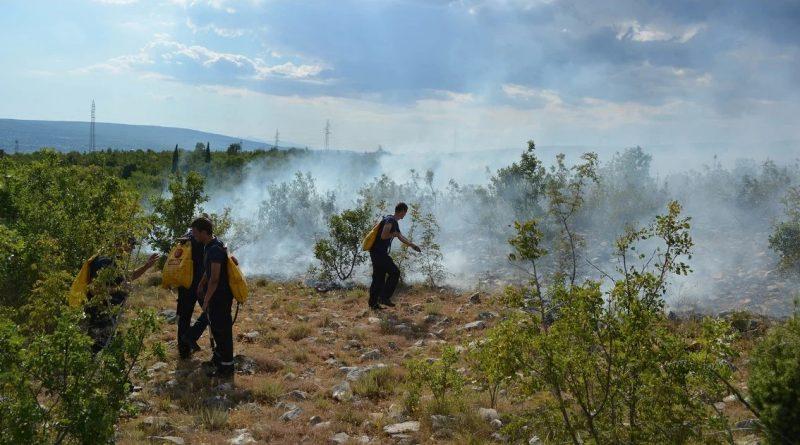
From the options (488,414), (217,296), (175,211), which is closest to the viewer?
(488,414)

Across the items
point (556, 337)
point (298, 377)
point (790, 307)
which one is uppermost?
point (556, 337)

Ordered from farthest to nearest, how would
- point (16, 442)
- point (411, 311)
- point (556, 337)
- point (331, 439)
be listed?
point (411, 311) → point (331, 439) → point (556, 337) → point (16, 442)

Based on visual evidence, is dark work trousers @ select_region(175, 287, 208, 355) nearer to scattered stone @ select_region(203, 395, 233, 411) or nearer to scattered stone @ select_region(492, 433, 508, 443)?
scattered stone @ select_region(203, 395, 233, 411)

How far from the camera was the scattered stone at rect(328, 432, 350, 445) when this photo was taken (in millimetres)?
4460

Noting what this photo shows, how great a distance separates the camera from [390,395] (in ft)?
18.6

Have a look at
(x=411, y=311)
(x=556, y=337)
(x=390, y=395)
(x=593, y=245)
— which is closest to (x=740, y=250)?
(x=593, y=245)

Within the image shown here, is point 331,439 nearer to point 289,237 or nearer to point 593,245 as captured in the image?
point 593,245

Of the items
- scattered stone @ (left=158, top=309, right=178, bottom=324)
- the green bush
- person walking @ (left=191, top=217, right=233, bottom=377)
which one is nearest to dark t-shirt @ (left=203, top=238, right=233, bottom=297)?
person walking @ (left=191, top=217, right=233, bottom=377)

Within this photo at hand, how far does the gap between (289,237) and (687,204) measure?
10.9 metres

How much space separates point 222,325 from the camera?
586 centimetres

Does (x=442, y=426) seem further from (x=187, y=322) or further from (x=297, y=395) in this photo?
(x=187, y=322)

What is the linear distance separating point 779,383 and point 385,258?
22.1 ft

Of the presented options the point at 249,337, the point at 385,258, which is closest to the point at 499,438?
the point at 249,337

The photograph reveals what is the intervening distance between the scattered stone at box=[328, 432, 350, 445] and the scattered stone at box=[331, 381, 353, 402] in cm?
85
